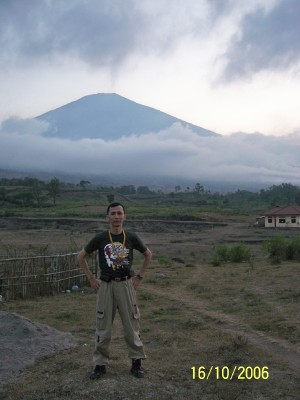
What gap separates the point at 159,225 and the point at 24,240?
14932mm

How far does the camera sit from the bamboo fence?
970 cm

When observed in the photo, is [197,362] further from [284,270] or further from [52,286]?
[284,270]

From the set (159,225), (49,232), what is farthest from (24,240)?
(159,225)

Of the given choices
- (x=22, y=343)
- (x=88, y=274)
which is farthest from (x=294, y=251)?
(x=88, y=274)

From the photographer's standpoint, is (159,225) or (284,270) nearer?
(284,270)

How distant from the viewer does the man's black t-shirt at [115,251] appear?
437 cm

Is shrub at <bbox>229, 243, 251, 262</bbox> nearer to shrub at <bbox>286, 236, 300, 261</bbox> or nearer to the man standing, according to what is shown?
shrub at <bbox>286, 236, 300, 261</bbox>

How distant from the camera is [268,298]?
9.10 metres

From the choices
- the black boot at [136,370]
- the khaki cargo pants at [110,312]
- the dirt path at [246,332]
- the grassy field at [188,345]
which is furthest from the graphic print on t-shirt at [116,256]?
the dirt path at [246,332]

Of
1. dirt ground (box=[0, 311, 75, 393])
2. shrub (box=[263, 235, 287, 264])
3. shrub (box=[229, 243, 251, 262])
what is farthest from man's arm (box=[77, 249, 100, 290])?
shrub (box=[229, 243, 251, 262])

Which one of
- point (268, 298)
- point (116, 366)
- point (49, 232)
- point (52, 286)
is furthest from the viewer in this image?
point (49, 232)
